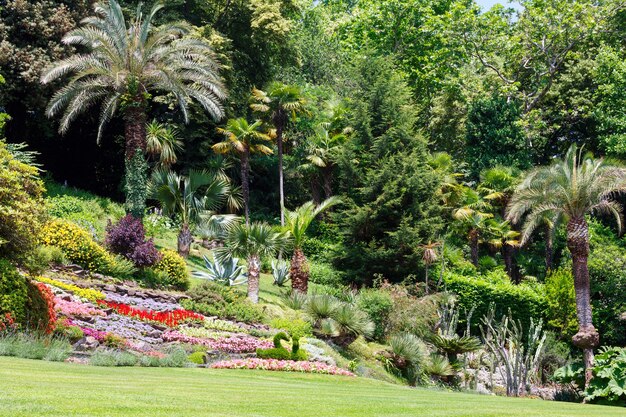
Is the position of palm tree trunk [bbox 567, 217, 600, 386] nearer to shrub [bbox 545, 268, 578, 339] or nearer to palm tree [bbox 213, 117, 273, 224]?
shrub [bbox 545, 268, 578, 339]

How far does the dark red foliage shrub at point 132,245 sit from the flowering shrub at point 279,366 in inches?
338

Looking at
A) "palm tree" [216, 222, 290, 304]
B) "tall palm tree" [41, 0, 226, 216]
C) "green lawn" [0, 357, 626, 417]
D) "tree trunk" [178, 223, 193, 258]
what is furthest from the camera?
"tree trunk" [178, 223, 193, 258]

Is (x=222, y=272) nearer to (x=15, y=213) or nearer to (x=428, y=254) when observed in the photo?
(x=428, y=254)

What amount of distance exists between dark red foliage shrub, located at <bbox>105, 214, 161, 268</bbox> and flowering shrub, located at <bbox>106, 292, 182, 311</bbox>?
2.76m

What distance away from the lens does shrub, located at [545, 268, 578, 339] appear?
29.8m

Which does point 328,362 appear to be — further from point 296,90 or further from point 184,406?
point 296,90

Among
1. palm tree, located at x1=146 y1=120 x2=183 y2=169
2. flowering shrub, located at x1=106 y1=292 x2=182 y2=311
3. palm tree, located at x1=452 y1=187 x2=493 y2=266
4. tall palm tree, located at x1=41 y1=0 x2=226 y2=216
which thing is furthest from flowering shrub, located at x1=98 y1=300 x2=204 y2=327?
palm tree, located at x1=452 y1=187 x2=493 y2=266

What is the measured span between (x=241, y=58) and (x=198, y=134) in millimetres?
6154

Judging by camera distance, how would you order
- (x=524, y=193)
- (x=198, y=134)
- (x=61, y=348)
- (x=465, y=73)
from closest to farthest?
(x=61, y=348) → (x=524, y=193) → (x=198, y=134) → (x=465, y=73)

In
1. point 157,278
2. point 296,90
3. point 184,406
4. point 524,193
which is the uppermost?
point 296,90

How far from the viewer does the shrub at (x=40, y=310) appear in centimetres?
1465

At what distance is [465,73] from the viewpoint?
4359cm

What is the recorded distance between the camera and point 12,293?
14469 mm

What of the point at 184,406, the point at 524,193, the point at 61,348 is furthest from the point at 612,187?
the point at 184,406
